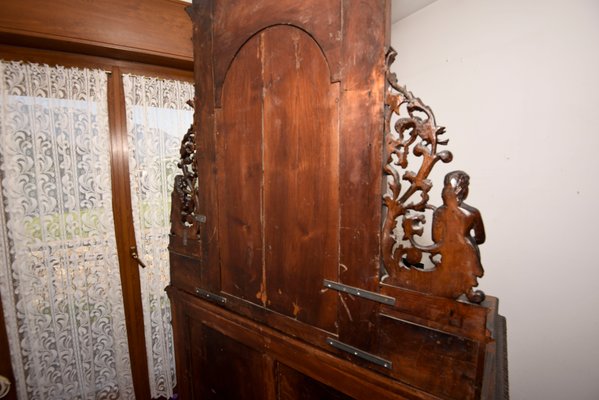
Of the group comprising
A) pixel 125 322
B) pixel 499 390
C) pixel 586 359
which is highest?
pixel 499 390

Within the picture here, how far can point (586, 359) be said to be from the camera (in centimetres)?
116

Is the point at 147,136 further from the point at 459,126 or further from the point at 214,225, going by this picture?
the point at 459,126

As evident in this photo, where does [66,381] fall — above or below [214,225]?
below

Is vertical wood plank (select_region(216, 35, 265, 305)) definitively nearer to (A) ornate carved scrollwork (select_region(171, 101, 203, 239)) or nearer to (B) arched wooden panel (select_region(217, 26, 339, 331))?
(B) arched wooden panel (select_region(217, 26, 339, 331))

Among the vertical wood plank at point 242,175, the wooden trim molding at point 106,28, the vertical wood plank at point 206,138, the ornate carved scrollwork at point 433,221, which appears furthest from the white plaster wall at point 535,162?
the wooden trim molding at point 106,28

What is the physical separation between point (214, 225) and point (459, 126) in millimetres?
1490

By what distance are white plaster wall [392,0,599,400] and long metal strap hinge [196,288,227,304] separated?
4.74 ft

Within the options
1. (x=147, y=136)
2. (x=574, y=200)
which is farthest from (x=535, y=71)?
(x=147, y=136)

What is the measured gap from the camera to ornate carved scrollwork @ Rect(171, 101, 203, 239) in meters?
1.26

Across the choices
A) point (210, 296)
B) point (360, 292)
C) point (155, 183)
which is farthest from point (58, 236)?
point (360, 292)

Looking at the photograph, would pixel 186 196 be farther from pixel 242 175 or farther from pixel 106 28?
pixel 106 28

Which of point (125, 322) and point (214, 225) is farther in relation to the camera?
point (125, 322)

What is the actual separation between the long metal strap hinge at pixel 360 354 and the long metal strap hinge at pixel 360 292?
173 mm

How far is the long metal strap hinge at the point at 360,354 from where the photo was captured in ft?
2.49
